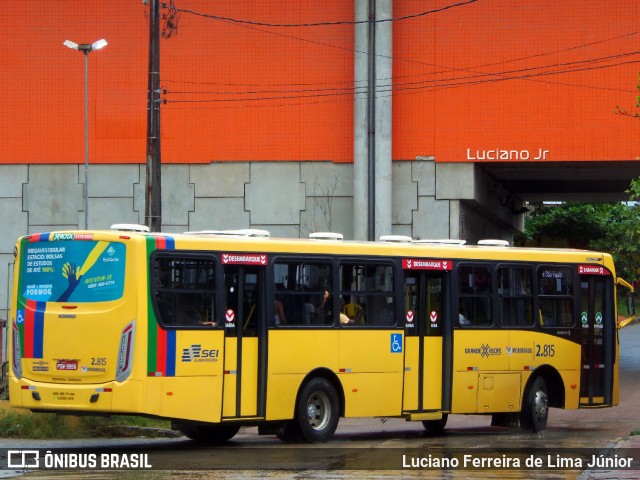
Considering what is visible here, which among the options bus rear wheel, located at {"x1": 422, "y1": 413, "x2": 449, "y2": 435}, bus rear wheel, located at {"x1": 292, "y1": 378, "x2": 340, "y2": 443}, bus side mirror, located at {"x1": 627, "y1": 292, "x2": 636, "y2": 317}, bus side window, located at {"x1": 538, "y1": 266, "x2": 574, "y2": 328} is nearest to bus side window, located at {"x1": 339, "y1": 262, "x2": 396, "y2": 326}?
bus rear wheel, located at {"x1": 292, "y1": 378, "x2": 340, "y2": 443}

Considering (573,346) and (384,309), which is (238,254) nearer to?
(384,309)

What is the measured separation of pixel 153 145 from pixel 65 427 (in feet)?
23.6

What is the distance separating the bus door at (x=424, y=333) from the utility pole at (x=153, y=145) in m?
6.18

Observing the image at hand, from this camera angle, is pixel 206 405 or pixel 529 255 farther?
pixel 529 255

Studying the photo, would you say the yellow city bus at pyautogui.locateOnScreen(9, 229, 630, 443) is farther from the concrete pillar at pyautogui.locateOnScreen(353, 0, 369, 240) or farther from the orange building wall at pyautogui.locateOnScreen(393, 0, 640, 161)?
the concrete pillar at pyautogui.locateOnScreen(353, 0, 369, 240)

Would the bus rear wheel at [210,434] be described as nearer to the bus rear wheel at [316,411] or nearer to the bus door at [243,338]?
the bus rear wheel at [316,411]

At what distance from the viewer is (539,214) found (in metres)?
75.5

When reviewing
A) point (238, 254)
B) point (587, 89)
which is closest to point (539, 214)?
point (587, 89)

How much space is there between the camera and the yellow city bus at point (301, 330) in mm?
15547

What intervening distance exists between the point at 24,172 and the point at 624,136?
15690mm

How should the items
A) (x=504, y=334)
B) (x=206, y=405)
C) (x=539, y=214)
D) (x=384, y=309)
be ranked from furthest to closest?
(x=539, y=214) → (x=504, y=334) → (x=384, y=309) → (x=206, y=405)

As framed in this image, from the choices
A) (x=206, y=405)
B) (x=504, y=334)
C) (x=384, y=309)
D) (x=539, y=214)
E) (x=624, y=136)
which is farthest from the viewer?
(x=539, y=214)

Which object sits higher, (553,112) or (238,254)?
(553,112)

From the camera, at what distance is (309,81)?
112ft
